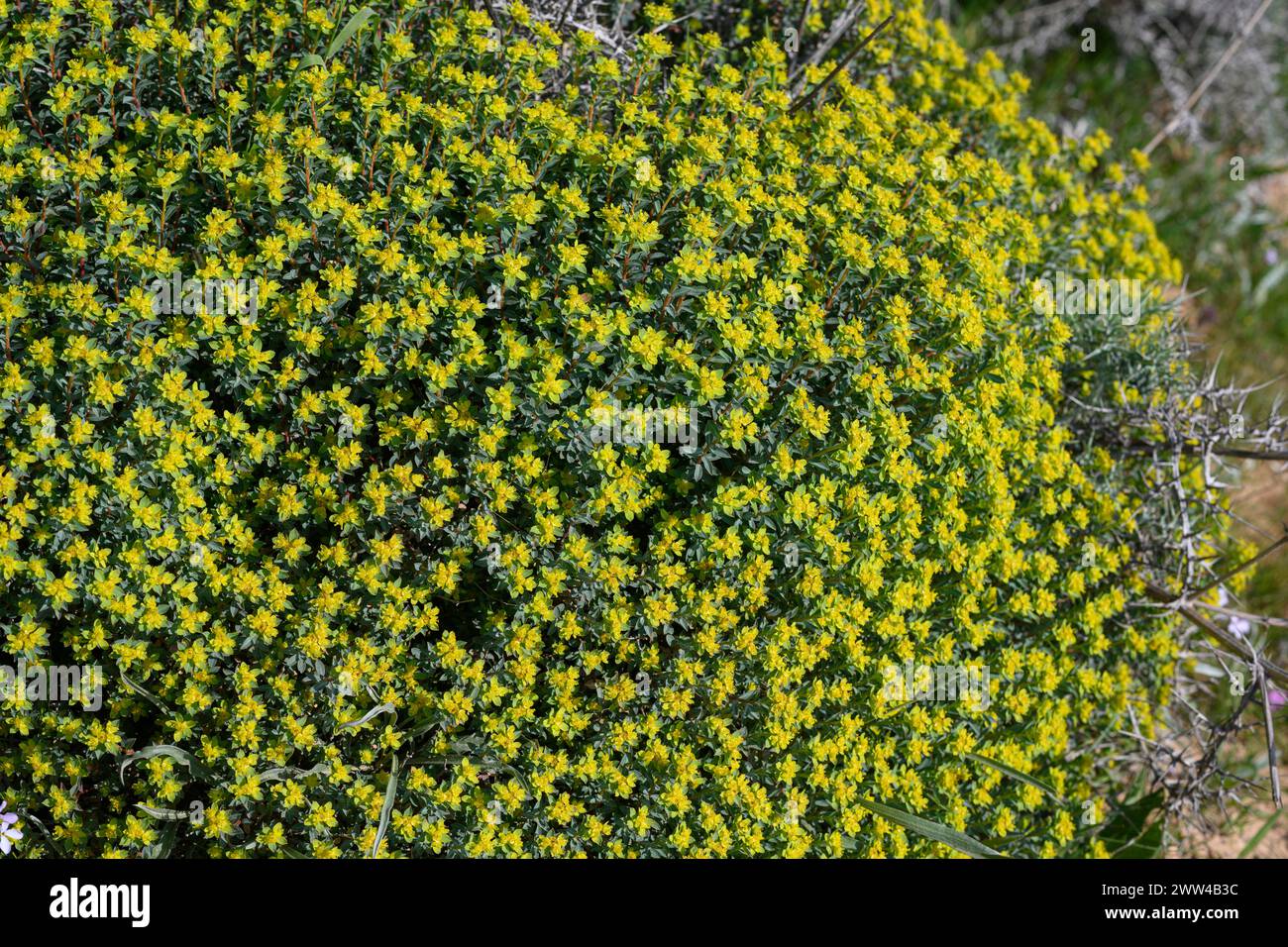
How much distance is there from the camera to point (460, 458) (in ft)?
9.93

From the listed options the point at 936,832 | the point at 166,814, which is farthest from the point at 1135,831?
the point at 166,814

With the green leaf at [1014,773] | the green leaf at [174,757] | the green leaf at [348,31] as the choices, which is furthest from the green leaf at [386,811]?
the green leaf at [348,31]

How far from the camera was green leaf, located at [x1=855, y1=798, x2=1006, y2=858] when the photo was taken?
3119mm

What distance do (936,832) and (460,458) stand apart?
60.4 inches

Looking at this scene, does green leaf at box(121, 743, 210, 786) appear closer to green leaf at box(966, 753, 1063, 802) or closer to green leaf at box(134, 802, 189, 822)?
green leaf at box(134, 802, 189, 822)

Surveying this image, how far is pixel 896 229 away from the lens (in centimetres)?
330

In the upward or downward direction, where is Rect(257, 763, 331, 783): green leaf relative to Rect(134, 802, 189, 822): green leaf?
upward

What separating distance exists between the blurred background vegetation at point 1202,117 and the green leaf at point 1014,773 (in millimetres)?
2831

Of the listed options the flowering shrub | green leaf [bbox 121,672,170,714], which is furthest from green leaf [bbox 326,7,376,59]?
green leaf [bbox 121,672,170,714]

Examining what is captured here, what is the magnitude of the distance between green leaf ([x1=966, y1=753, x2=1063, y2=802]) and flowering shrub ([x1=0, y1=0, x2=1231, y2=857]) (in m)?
0.01

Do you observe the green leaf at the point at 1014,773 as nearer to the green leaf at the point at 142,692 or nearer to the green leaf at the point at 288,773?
the green leaf at the point at 288,773

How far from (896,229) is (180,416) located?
188cm

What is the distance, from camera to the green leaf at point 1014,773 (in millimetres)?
3270
